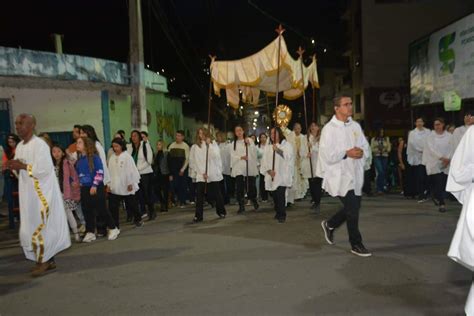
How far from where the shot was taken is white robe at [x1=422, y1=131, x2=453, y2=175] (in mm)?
10523

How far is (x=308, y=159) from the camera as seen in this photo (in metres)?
12.2

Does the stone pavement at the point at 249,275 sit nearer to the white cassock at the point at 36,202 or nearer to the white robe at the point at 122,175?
the white cassock at the point at 36,202

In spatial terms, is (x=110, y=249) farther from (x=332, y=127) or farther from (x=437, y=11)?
(x=437, y=11)

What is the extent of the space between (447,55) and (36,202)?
14.2 meters

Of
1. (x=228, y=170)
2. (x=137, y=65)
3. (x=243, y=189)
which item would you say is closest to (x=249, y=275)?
(x=243, y=189)

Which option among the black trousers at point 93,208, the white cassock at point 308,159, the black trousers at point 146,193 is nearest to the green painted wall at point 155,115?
the black trousers at point 146,193

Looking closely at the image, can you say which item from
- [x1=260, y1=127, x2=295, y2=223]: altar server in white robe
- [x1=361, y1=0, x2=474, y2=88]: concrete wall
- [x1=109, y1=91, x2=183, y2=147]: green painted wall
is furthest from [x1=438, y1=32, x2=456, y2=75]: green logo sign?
[x1=361, y1=0, x2=474, y2=88]: concrete wall

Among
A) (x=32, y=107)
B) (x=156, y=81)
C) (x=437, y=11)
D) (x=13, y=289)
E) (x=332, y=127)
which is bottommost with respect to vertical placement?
(x=13, y=289)

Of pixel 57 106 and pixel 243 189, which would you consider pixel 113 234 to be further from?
pixel 57 106

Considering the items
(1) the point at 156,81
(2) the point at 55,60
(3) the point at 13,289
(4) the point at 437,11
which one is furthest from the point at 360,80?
(3) the point at 13,289

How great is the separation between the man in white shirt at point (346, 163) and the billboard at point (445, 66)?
8.02 m

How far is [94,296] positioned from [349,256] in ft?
10.6

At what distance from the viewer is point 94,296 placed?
5477 millimetres

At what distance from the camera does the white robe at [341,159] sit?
669 cm
